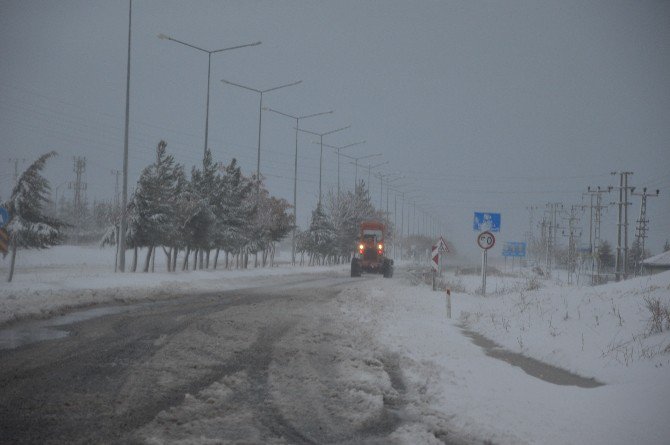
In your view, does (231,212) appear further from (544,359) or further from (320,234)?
(544,359)

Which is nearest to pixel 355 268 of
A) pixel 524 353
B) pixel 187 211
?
pixel 187 211

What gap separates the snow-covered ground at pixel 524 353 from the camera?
552cm

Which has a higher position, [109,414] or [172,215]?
[172,215]

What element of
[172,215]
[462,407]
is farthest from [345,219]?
[462,407]

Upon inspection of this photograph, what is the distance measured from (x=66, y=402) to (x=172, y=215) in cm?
2701

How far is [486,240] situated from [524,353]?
31.4 feet

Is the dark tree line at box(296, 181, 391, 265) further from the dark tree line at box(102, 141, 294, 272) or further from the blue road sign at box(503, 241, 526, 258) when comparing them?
the blue road sign at box(503, 241, 526, 258)

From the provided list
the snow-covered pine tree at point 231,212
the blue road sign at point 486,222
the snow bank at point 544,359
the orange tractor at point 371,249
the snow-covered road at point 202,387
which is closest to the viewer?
the snow-covered road at point 202,387

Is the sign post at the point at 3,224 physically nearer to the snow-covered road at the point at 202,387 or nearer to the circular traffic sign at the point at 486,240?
the snow-covered road at the point at 202,387

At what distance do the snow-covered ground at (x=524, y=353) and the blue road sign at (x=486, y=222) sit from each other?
3.19 meters

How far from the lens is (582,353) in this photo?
9469 mm

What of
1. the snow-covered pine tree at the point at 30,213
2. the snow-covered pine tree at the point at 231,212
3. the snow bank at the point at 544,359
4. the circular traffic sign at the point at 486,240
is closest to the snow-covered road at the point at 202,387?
the snow bank at the point at 544,359

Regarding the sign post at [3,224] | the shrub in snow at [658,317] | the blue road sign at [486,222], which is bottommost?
the shrub in snow at [658,317]

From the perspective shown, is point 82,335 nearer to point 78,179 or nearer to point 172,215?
point 172,215
